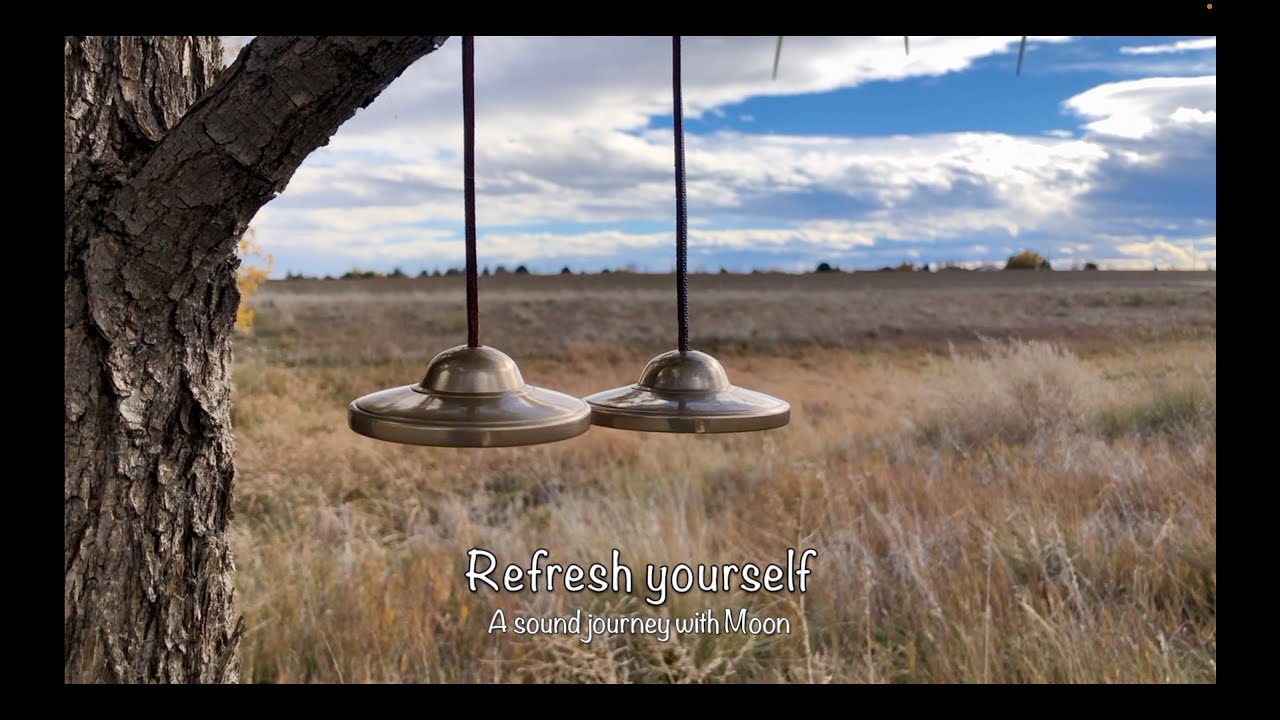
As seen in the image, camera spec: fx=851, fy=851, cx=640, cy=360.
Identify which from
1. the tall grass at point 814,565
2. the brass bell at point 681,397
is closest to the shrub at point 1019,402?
the tall grass at point 814,565

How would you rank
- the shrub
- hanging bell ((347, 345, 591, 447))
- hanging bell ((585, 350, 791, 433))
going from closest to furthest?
hanging bell ((347, 345, 591, 447)) → hanging bell ((585, 350, 791, 433)) → the shrub

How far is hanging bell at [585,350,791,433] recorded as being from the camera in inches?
44.4

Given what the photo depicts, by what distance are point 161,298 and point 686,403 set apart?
806 mm

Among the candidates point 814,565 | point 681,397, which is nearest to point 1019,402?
point 814,565

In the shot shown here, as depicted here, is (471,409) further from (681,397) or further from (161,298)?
(161,298)

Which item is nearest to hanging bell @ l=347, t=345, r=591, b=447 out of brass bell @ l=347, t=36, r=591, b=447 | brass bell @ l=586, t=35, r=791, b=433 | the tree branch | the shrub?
brass bell @ l=347, t=36, r=591, b=447

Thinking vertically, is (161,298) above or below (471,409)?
above

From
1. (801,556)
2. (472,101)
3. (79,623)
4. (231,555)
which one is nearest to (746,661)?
(801,556)

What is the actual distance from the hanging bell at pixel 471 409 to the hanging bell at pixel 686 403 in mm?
98

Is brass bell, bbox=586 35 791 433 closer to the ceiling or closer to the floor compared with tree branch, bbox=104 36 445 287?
closer to the floor

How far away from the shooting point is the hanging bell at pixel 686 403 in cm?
113

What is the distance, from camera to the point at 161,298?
128 cm

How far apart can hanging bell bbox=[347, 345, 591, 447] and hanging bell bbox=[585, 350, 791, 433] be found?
10 cm

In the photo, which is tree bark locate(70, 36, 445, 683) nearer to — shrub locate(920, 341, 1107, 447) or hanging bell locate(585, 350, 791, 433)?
hanging bell locate(585, 350, 791, 433)
